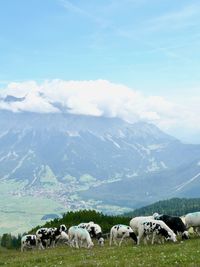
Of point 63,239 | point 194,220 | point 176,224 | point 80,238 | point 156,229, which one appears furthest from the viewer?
point 63,239

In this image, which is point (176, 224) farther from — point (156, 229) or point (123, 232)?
point (156, 229)

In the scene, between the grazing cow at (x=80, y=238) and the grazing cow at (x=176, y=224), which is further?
the grazing cow at (x=80, y=238)

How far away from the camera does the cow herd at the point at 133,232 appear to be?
39219 mm

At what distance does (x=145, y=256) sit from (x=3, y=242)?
8032cm

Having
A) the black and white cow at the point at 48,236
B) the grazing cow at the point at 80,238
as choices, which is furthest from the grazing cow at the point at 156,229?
the black and white cow at the point at 48,236

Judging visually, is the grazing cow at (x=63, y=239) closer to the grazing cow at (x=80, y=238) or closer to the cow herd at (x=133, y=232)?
the cow herd at (x=133, y=232)

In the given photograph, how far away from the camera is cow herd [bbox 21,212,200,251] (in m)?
39.2

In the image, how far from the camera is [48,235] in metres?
51.4

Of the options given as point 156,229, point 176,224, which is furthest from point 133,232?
point 176,224

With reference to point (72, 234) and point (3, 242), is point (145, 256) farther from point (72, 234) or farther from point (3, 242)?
point (3, 242)

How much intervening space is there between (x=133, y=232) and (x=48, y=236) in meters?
12.9

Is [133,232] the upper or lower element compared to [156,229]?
upper

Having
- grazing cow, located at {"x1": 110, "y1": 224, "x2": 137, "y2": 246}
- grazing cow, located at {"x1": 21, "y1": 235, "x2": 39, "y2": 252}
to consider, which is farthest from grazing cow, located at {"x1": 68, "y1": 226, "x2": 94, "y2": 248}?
grazing cow, located at {"x1": 21, "y1": 235, "x2": 39, "y2": 252}

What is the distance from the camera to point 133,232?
42.6 m
